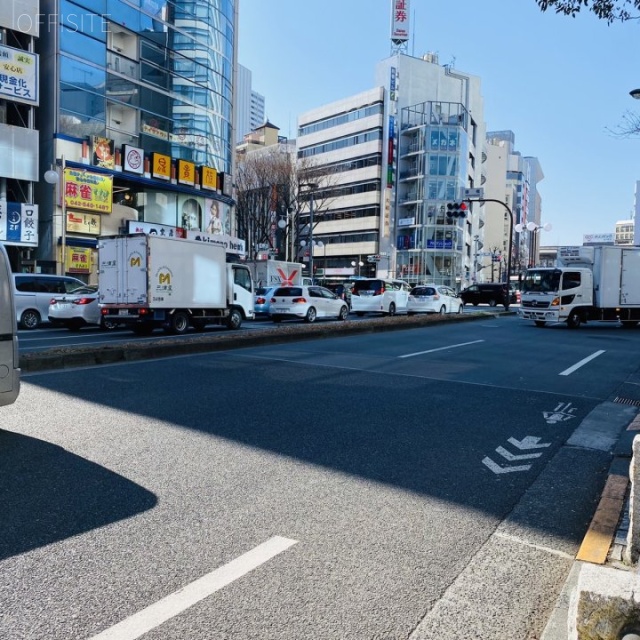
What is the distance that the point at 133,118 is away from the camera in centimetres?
3584

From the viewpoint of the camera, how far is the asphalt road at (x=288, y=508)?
2795mm

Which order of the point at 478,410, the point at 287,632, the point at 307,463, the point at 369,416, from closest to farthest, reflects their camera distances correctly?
the point at 287,632 → the point at 307,463 → the point at 369,416 → the point at 478,410

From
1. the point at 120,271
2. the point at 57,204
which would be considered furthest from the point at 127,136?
the point at 120,271

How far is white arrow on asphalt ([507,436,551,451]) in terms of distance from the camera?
585 centimetres

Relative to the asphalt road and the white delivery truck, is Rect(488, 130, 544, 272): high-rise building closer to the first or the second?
the white delivery truck

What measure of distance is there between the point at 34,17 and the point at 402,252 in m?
54.1

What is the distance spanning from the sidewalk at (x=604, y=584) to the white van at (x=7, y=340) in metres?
5.02

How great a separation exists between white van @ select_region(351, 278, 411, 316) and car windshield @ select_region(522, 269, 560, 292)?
23.0ft

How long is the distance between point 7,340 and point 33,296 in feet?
50.7

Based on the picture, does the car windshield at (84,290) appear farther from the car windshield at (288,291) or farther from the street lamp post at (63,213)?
the street lamp post at (63,213)

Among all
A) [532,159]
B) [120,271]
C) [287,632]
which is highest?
[532,159]

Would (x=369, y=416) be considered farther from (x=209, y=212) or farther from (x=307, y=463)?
(x=209, y=212)

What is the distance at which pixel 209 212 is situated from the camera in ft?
134

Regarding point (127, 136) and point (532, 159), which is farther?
point (532, 159)
